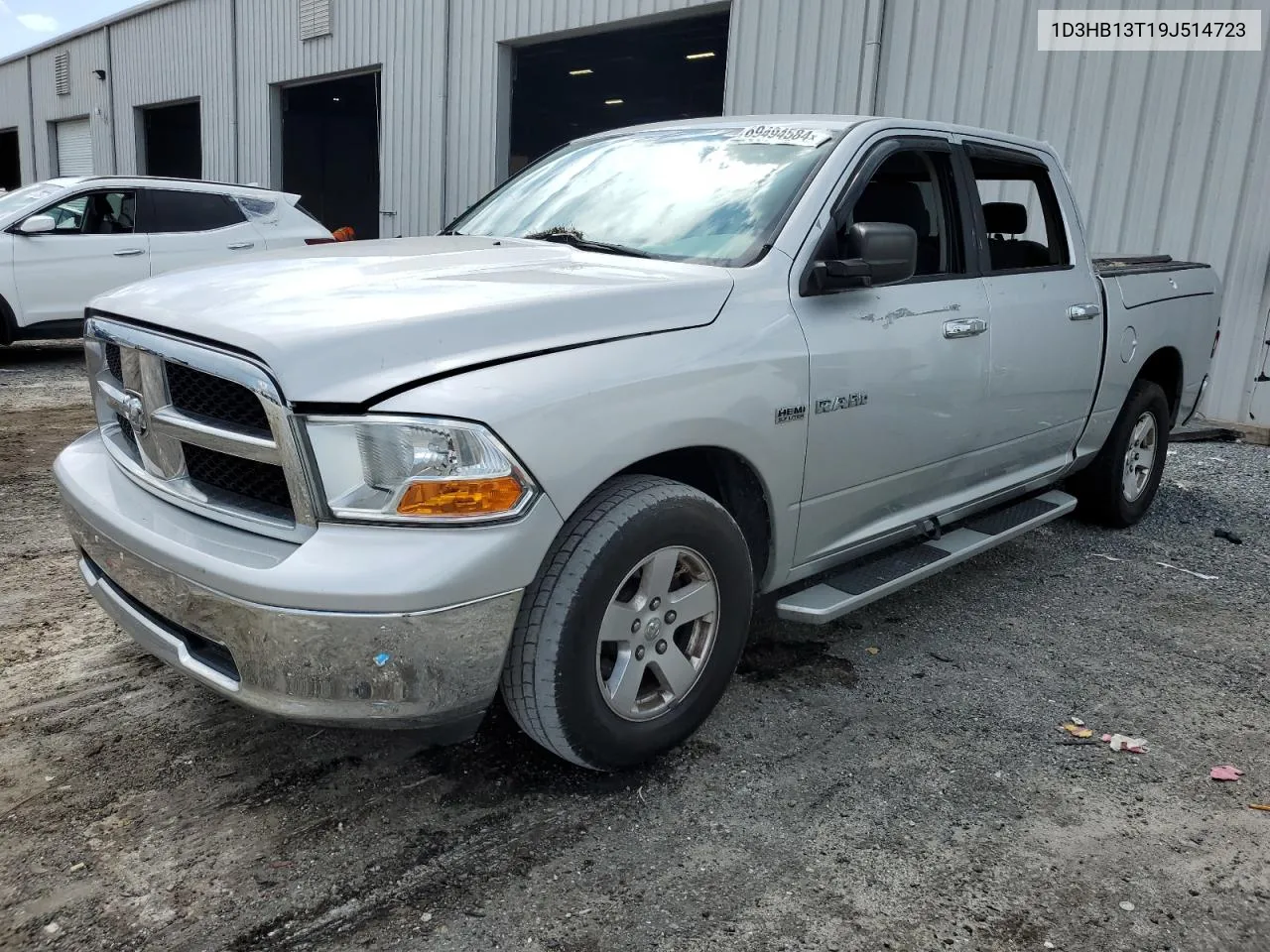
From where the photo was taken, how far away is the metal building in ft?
25.4

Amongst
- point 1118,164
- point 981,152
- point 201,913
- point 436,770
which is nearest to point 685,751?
point 436,770

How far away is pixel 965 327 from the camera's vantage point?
143 inches

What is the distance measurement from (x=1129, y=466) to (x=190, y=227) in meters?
9.04

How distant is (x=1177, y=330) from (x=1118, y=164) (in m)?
3.35

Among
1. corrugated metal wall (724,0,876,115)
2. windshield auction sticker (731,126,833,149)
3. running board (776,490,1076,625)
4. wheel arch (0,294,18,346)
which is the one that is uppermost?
corrugated metal wall (724,0,876,115)

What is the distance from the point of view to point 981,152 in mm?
4168

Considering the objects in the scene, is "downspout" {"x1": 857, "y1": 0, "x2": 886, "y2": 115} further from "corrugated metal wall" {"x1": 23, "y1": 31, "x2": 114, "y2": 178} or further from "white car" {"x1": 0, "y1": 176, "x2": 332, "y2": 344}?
"corrugated metal wall" {"x1": 23, "y1": 31, "x2": 114, "y2": 178}

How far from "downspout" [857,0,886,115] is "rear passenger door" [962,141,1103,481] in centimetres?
459

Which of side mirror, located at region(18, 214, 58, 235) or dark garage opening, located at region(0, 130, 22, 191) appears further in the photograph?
dark garage opening, located at region(0, 130, 22, 191)

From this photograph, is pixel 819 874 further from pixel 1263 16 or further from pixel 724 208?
pixel 1263 16

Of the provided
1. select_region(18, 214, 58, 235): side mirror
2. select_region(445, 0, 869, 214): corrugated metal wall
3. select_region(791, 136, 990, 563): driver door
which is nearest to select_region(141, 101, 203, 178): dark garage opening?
select_region(445, 0, 869, 214): corrugated metal wall

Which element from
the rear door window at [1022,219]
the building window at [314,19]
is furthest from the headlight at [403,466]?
the building window at [314,19]

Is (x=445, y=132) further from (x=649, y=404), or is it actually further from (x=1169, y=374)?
(x=649, y=404)

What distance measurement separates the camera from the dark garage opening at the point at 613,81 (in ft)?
53.5
